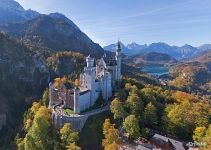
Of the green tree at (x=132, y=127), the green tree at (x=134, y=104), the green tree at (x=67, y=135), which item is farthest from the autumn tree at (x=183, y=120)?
the green tree at (x=67, y=135)

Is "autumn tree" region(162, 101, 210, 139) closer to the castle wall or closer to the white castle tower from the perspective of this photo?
the white castle tower

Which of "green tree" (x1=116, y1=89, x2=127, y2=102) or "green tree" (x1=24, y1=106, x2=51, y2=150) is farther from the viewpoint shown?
"green tree" (x1=116, y1=89, x2=127, y2=102)

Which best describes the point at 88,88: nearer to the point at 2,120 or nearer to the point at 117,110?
A: the point at 117,110

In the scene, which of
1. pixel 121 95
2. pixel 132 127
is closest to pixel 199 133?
pixel 132 127

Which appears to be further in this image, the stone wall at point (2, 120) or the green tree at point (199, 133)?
the stone wall at point (2, 120)

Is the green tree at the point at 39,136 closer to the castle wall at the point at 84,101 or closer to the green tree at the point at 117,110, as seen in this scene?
the castle wall at the point at 84,101

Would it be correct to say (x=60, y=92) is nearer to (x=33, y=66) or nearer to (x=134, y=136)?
(x=134, y=136)

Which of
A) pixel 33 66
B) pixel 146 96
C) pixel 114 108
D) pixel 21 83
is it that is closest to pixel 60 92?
pixel 114 108

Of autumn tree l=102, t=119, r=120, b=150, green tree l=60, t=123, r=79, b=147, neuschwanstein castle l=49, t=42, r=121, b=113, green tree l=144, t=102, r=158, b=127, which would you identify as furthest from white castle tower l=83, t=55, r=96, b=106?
autumn tree l=102, t=119, r=120, b=150
